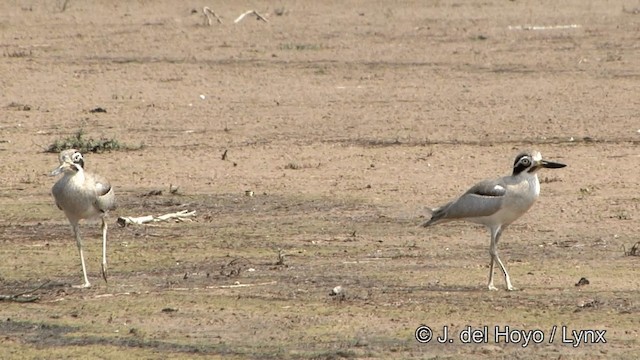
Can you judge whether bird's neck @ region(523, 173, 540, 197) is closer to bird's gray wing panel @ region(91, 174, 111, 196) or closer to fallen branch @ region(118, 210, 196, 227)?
bird's gray wing panel @ region(91, 174, 111, 196)

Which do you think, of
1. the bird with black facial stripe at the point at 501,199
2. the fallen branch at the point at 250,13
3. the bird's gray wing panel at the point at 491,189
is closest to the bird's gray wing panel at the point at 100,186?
the bird with black facial stripe at the point at 501,199

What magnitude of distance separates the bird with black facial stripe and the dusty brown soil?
0.42m

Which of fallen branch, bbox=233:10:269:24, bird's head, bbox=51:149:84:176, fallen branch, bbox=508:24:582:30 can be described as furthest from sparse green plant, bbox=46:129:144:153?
fallen branch, bbox=508:24:582:30

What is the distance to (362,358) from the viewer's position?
8.64m

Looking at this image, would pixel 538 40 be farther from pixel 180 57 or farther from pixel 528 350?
pixel 528 350

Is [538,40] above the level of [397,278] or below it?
above

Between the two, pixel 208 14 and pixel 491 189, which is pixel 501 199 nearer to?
pixel 491 189

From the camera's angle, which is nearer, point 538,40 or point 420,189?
point 420,189

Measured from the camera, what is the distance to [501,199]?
10.3 m

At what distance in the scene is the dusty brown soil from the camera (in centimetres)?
A: 949

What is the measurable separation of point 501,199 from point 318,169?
17.3ft

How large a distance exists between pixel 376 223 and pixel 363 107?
6.09 metres

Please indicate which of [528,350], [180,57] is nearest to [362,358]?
[528,350]

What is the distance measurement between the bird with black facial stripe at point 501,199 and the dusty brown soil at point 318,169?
418mm
